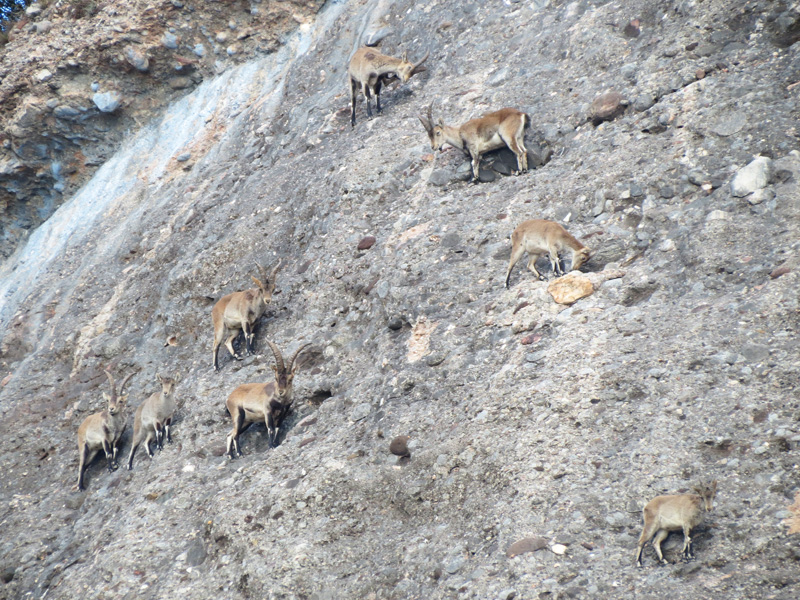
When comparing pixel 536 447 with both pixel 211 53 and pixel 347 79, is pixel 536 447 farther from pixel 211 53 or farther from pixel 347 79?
pixel 211 53

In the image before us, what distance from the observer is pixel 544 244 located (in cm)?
766

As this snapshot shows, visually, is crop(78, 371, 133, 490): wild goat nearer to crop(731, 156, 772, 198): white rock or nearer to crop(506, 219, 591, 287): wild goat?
crop(506, 219, 591, 287): wild goat

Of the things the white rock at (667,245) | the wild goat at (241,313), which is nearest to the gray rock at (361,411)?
the wild goat at (241,313)

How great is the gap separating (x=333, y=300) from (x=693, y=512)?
18.6 feet

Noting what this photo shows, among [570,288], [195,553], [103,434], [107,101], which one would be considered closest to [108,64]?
[107,101]

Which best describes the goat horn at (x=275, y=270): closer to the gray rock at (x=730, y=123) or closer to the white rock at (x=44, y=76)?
the gray rock at (x=730, y=123)

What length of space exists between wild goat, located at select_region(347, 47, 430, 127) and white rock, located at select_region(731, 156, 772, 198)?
6.23 meters

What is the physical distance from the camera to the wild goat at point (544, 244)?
7.58 meters

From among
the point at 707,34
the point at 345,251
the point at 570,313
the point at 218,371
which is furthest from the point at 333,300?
the point at 707,34

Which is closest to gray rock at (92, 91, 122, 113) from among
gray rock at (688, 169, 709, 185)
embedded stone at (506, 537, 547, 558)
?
gray rock at (688, 169, 709, 185)

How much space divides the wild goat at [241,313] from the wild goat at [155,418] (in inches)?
28.6

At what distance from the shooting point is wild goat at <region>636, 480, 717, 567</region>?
4.54m

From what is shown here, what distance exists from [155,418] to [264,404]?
1.95 meters

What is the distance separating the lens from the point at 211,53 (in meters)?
15.4
